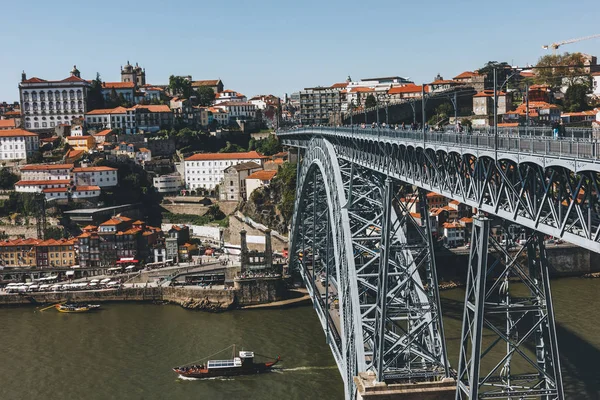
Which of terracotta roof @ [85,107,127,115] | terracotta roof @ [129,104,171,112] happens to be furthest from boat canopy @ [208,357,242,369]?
terracotta roof @ [129,104,171,112]

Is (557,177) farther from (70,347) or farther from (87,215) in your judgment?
(87,215)

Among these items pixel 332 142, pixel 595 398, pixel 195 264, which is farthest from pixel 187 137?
Answer: pixel 595 398

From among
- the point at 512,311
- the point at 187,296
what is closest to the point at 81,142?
the point at 187,296

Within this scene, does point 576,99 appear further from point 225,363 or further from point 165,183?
point 165,183

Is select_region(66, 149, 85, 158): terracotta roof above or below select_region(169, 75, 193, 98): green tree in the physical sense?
below

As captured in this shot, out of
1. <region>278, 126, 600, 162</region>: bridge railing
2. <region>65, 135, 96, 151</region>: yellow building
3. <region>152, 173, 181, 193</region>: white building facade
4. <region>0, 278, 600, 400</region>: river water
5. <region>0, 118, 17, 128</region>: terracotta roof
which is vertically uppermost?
<region>0, 118, 17, 128</region>: terracotta roof

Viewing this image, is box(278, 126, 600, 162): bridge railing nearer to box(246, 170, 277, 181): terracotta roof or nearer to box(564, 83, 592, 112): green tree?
box(564, 83, 592, 112): green tree

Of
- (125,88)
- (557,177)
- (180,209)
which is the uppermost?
(125,88)
